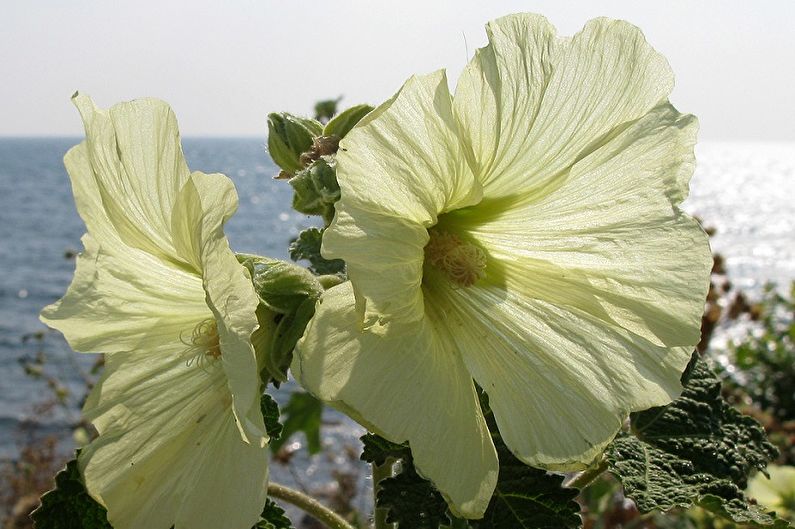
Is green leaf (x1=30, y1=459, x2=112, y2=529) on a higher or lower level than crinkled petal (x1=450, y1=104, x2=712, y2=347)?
lower

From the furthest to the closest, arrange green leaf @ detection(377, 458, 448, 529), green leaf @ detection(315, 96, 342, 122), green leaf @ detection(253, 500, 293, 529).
→ green leaf @ detection(315, 96, 342, 122)
green leaf @ detection(253, 500, 293, 529)
green leaf @ detection(377, 458, 448, 529)

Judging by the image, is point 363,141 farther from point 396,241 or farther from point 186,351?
point 186,351

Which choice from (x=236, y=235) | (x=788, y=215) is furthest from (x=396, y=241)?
(x=788, y=215)

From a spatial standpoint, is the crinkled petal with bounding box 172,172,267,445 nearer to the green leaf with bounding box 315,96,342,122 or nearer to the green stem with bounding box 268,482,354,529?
the green stem with bounding box 268,482,354,529

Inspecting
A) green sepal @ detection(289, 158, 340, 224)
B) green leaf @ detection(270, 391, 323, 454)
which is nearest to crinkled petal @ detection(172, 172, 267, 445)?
green sepal @ detection(289, 158, 340, 224)

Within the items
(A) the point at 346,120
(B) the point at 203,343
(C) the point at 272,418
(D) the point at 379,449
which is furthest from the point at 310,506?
(A) the point at 346,120

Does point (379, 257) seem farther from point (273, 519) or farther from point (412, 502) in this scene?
point (273, 519)
